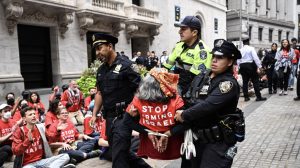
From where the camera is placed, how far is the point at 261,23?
1596 inches

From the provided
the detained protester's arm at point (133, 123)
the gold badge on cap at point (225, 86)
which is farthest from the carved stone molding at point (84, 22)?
the gold badge on cap at point (225, 86)

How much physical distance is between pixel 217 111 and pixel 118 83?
1.50m

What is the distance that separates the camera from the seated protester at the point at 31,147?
4.51 metres

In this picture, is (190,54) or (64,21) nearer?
(190,54)

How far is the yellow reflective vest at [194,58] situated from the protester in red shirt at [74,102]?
17.4 ft

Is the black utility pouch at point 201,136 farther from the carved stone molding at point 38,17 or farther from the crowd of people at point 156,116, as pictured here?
the carved stone molding at point 38,17

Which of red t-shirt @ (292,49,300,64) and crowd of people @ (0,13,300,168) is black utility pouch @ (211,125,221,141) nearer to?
crowd of people @ (0,13,300,168)

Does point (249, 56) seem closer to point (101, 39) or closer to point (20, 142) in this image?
point (101, 39)

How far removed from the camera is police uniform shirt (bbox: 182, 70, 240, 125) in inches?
106

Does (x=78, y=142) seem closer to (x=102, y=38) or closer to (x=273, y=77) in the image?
(x=102, y=38)

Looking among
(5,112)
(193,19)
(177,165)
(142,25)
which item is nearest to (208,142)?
(193,19)

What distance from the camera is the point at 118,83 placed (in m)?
3.89

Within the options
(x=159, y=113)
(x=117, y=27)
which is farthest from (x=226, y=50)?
(x=117, y=27)

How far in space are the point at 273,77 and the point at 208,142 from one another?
955 cm
